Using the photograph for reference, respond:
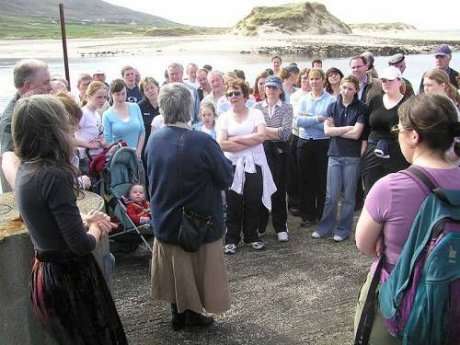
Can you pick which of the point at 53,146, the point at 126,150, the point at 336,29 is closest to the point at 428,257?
the point at 53,146

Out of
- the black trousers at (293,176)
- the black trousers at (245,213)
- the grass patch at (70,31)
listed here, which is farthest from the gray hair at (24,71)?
the grass patch at (70,31)

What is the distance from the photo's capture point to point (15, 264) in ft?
10.2

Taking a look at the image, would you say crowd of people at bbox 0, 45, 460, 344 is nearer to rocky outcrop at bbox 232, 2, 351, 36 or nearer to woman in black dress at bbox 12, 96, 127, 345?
woman in black dress at bbox 12, 96, 127, 345

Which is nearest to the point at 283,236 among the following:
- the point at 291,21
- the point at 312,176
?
the point at 312,176

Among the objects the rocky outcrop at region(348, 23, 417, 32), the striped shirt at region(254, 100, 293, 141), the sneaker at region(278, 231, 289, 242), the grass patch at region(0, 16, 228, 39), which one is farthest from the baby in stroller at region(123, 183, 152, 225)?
the rocky outcrop at region(348, 23, 417, 32)

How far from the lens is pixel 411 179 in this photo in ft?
7.42

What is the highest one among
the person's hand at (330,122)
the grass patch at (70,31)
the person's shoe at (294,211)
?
the grass patch at (70,31)

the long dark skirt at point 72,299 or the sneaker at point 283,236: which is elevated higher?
the long dark skirt at point 72,299

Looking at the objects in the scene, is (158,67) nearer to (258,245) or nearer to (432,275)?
(258,245)

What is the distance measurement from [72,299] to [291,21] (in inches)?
4126

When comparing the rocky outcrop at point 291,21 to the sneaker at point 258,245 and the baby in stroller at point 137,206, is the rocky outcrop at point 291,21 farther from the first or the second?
the baby in stroller at point 137,206

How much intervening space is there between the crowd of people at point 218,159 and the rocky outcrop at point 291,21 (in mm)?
90448

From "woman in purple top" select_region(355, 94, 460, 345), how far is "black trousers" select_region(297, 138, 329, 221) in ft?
12.2

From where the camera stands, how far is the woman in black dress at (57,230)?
2.49 meters
